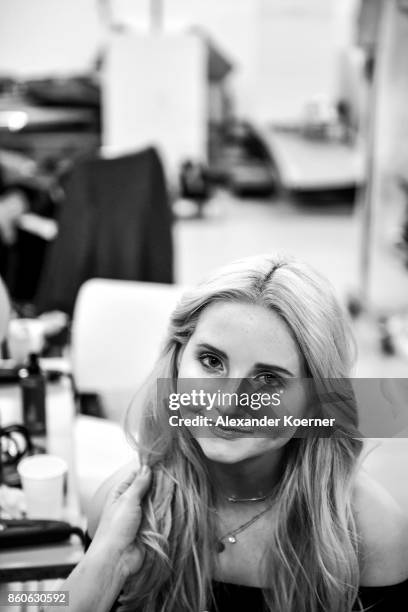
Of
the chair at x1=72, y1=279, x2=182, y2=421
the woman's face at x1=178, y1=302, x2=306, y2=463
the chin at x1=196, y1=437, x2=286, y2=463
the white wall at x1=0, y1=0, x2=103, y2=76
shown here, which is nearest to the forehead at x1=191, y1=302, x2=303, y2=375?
the woman's face at x1=178, y1=302, x2=306, y2=463

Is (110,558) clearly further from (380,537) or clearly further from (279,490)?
(380,537)

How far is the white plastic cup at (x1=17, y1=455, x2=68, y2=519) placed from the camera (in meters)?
1.45

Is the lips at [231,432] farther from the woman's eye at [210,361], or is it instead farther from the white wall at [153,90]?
the white wall at [153,90]

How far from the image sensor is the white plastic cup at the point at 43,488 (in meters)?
1.45

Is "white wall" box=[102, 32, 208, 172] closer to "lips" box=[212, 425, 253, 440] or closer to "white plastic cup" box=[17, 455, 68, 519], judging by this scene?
"white plastic cup" box=[17, 455, 68, 519]

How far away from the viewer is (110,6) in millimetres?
7332

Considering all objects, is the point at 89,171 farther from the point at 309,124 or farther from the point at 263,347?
the point at 309,124

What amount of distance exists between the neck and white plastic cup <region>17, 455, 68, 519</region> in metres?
0.41

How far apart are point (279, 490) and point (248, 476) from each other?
5 centimetres

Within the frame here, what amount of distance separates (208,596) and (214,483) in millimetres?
166

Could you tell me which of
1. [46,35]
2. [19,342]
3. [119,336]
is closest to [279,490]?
[19,342]

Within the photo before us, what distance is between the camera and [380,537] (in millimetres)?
1117

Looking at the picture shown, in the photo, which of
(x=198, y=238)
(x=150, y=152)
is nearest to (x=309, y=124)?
(x=198, y=238)

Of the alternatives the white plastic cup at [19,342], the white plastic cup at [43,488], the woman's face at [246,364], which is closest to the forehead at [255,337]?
the woman's face at [246,364]
